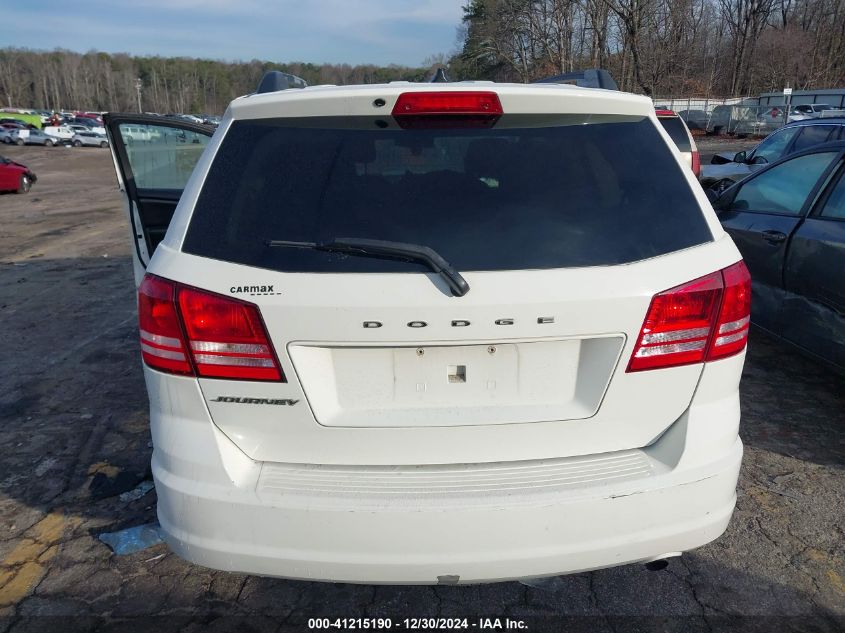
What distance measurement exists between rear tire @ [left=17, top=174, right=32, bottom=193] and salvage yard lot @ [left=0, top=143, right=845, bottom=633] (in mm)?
19995

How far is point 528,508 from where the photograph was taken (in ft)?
6.16

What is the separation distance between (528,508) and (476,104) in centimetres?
123

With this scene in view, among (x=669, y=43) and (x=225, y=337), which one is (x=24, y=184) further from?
(x=669, y=43)

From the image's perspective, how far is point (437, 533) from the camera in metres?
1.87

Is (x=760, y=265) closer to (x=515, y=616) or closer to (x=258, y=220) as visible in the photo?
(x=515, y=616)

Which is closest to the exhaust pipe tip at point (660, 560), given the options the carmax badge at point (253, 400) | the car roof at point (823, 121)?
the carmax badge at point (253, 400)

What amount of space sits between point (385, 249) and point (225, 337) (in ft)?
1.78

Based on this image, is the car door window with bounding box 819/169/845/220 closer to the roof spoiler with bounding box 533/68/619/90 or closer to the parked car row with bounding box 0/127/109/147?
the roof spoiler with bounding box 533/68/619/90

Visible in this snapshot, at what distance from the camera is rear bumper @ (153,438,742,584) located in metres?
1.87

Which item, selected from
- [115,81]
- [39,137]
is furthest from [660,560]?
[115,81]

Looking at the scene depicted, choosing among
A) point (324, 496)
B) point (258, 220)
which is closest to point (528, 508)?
point (324, 496)

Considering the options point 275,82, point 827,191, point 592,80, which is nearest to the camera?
point 275,82

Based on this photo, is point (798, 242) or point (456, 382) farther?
point (798, 242)

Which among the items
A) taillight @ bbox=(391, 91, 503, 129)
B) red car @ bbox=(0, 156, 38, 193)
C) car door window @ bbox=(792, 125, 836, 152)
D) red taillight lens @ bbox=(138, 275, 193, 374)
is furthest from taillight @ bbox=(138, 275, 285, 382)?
red car @ bbox=(0, 156, 38, 193)
